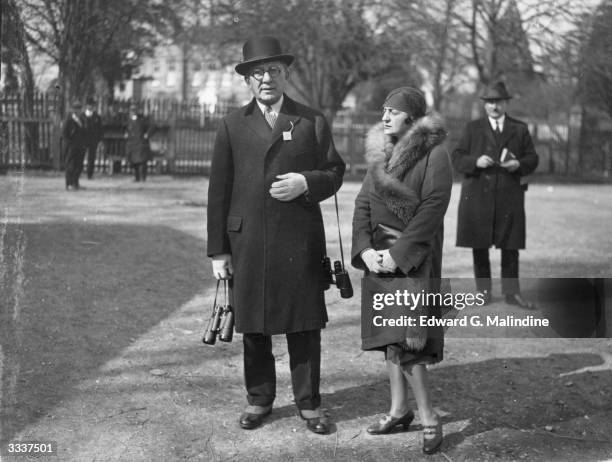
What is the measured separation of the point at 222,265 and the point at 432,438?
132 centimetres

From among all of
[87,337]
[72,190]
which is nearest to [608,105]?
[72,190]

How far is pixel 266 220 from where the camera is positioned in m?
4.34

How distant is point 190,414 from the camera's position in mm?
4566

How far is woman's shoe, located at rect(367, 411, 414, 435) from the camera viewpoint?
429cm

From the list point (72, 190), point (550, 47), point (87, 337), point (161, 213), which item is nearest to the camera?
point (87, 337)

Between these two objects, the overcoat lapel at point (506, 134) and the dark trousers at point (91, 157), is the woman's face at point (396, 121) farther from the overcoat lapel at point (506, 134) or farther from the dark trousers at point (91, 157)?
the dark trousers at point (91, 157)

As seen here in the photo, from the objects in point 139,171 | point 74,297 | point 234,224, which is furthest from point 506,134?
point 139,171

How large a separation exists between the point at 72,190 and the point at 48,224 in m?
4.04

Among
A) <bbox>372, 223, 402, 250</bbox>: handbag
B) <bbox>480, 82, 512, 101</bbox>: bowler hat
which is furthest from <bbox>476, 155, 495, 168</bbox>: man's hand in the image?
<bbox>372, 223, 402, 250</bbox>: handbag

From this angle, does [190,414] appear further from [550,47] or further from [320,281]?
[550,47]

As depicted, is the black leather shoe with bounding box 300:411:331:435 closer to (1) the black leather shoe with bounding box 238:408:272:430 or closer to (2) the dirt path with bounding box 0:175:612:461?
(2) the dirt path with bounding box 0:175:612:461

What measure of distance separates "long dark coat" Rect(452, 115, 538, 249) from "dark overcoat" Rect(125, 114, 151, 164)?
12.4 m

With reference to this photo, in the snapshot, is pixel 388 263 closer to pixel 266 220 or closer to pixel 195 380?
pixel 266 220

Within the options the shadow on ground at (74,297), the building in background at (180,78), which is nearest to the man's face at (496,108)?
the shadow on ground at (74,297)
